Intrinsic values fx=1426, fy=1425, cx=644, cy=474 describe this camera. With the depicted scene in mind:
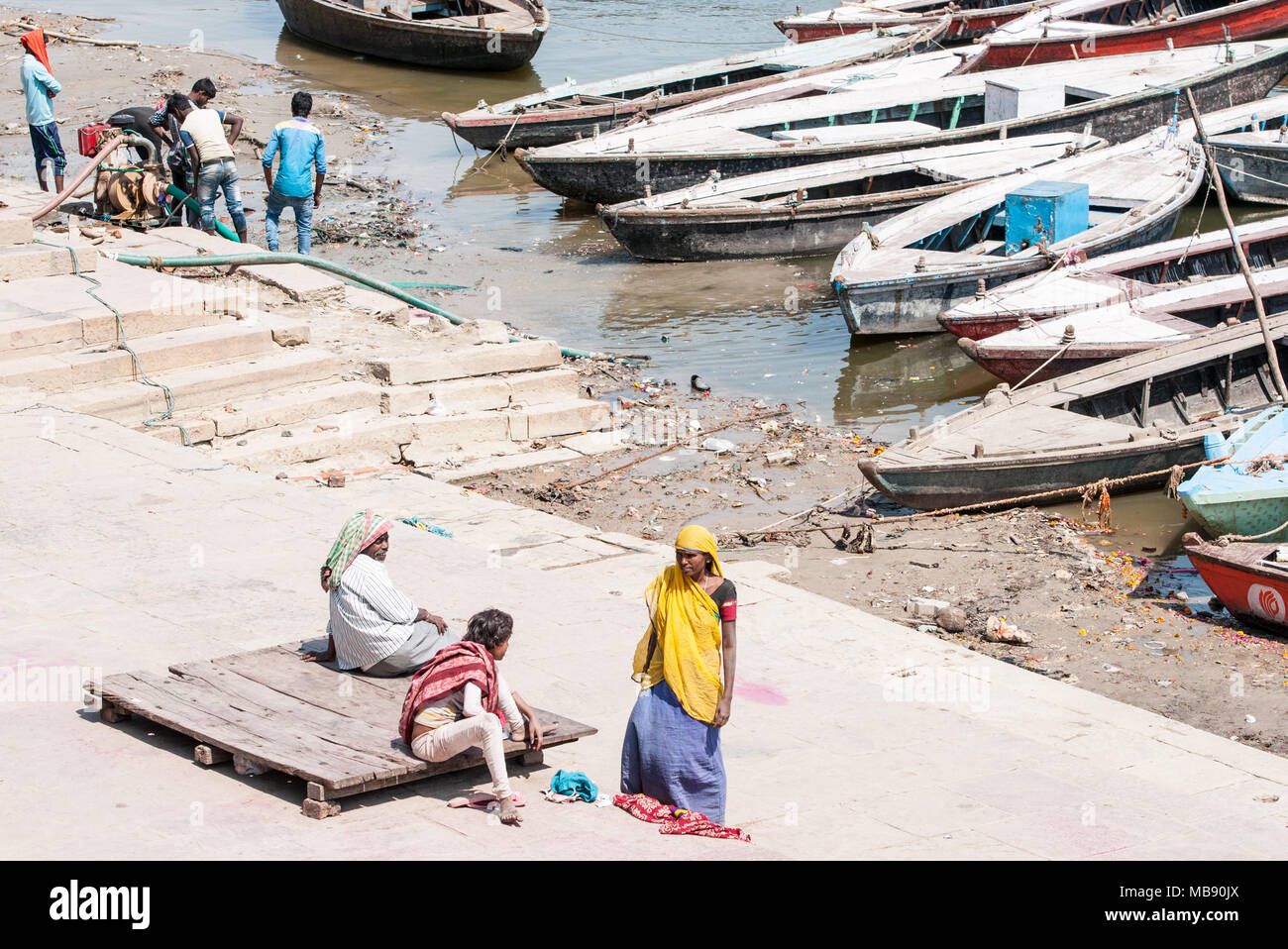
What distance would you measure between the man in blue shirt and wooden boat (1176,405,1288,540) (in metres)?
8.67

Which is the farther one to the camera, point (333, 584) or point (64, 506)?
point (64, 506)

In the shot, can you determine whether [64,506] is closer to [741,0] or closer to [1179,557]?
[1179,557]

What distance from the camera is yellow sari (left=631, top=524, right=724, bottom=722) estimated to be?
16.7 ft

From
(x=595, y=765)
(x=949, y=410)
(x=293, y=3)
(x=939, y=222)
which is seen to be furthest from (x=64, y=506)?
(x=293, y=3)

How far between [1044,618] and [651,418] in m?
4.65

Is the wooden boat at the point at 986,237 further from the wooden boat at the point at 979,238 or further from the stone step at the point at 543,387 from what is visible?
the stone step at the point at 543,387

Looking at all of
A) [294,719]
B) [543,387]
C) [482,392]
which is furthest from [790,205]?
[294,719]

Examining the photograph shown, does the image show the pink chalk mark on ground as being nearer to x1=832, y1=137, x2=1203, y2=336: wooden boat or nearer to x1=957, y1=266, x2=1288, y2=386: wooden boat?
x1=957, y1=266, x2=1288, y2=386: wooden boat

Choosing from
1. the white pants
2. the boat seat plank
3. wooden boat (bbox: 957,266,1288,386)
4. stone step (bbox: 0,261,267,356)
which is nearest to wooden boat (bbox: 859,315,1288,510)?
the boat seat plank

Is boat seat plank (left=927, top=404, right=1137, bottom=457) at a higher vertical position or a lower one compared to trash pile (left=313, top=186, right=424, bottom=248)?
lower

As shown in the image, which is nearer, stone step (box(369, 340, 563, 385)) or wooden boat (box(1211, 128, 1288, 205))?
stone step (box(369, 340, 563, 385))

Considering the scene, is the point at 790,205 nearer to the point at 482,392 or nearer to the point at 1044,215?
the point at 1044,215

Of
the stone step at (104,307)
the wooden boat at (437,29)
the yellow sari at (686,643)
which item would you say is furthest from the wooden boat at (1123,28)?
the yellow sari at (686,643)

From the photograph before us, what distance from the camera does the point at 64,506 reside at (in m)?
8.23
